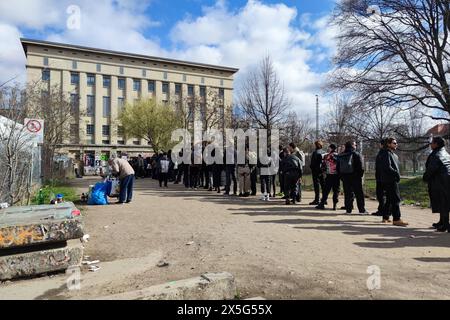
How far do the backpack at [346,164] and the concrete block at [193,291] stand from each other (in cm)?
644

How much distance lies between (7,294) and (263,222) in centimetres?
522

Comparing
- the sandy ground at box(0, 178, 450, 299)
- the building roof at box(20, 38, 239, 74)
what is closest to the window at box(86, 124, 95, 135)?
the building roof at box(20, 38, 239, 74)

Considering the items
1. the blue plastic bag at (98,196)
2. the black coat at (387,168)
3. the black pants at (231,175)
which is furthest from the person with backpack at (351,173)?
the blue plastic bag at (98,196)

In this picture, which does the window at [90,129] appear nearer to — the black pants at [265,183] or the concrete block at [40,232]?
the black pants at [265,183]

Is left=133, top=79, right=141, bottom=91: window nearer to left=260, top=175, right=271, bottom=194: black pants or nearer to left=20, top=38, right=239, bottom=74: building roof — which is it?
left=20, top=38, right=239, bottom=74: building roof

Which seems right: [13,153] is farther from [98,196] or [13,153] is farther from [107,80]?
[107,80]

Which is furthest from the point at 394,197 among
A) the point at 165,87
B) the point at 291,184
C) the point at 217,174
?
the point at 165,87

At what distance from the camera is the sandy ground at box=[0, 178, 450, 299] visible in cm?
404

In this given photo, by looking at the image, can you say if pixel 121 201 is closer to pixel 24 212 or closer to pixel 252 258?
pixel 24 212

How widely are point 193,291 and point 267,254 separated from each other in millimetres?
1938

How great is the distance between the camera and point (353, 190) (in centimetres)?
962

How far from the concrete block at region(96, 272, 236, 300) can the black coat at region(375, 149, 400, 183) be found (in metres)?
5.48
